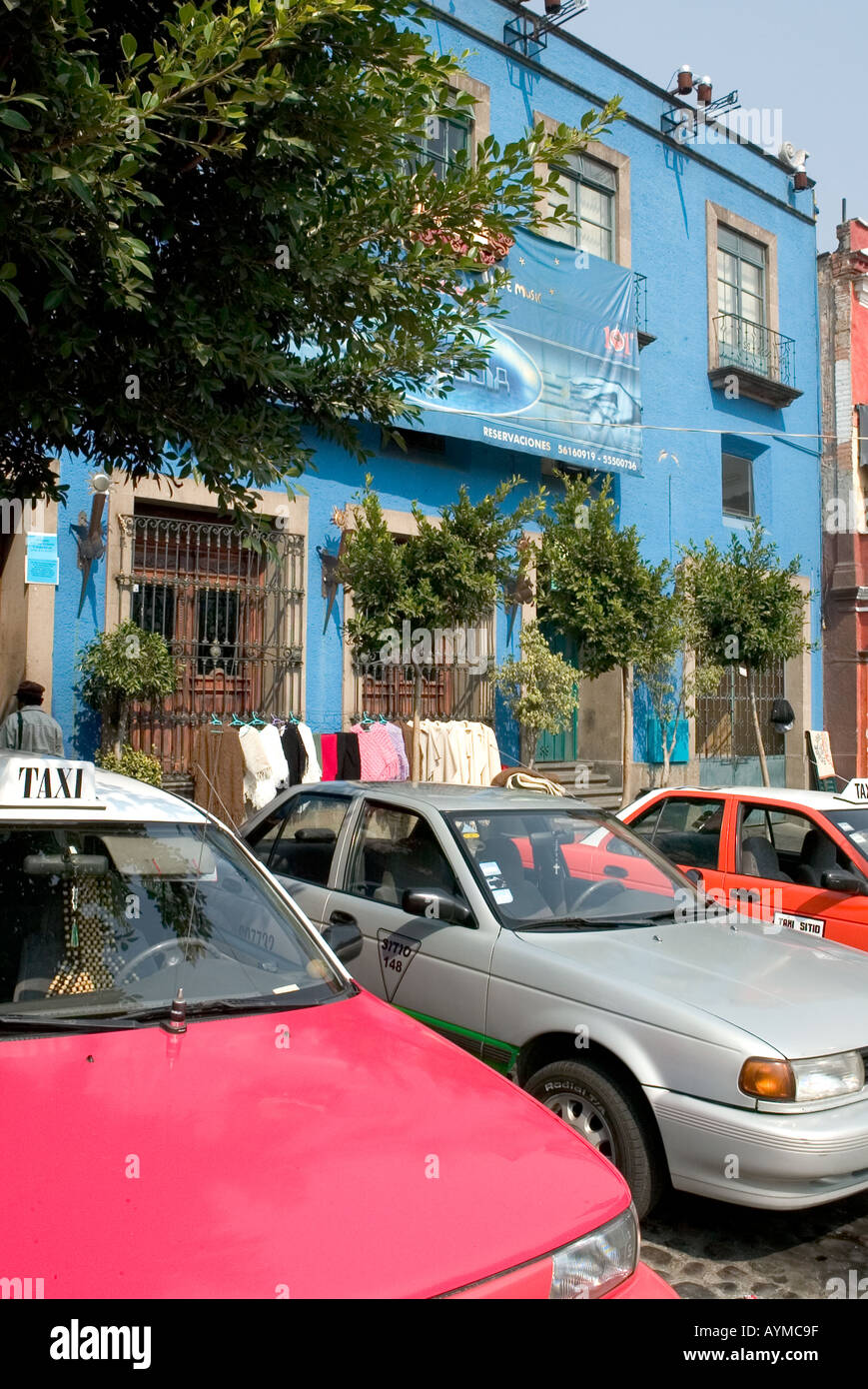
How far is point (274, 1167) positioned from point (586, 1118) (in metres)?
2.14

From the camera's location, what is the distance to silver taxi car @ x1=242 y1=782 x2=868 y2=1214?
3783 millimetres

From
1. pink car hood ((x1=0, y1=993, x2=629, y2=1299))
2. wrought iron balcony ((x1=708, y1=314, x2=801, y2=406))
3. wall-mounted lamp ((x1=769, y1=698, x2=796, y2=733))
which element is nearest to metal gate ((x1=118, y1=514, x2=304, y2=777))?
wall-mounted lamp ((x1=769, y1=698, x2=796, y2=733))


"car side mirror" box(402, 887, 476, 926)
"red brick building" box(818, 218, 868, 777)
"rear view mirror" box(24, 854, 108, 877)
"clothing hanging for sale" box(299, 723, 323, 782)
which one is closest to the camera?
"rear view mirror" box(24, 854, 108, 877)

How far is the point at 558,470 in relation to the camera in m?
15.6

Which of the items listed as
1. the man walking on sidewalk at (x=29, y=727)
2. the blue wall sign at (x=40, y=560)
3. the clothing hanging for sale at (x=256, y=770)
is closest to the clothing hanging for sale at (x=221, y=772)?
the clothing hanging for sale at (x=256, y=770)

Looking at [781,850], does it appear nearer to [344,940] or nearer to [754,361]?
[344,940]

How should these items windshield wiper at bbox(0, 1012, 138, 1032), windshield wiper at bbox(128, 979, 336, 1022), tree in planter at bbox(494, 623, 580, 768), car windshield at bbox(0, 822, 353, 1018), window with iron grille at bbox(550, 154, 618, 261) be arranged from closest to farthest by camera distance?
windshield wiper at bbox(0, 1012, 138, 1032), windshield wiper at bbox(128, 979, 336, 1022), car windshield at bbox(0, 822, 353, 1018), tree in planter at bbox(494, 623, 580, 768), window with iron grille at bbox(550, 154, 618, 261)

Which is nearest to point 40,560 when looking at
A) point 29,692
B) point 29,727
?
point 29,692

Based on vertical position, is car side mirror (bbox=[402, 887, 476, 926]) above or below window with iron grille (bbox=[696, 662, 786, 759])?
below

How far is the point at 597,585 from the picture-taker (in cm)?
1316

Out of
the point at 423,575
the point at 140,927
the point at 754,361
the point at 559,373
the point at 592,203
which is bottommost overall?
the point at 140,927

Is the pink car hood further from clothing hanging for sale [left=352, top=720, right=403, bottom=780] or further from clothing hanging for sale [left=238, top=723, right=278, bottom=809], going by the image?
clothing hanging for sale [left=352, top=720, right=403, bottom=780]

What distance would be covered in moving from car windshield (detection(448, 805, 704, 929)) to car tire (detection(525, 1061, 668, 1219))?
74cm
